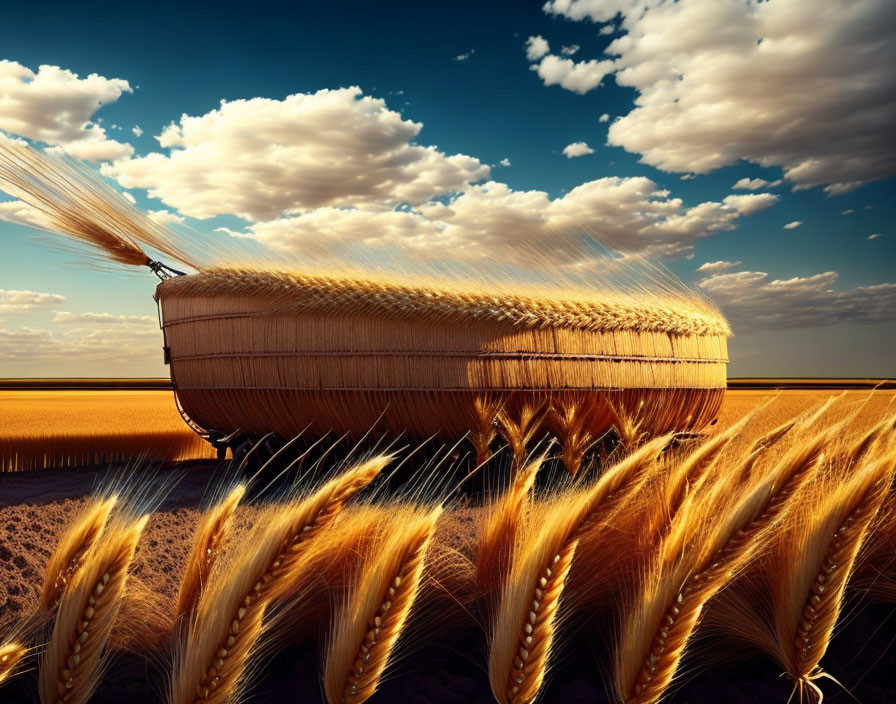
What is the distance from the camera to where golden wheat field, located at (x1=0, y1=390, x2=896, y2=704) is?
93 cm

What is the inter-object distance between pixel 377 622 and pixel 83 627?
1.40ft

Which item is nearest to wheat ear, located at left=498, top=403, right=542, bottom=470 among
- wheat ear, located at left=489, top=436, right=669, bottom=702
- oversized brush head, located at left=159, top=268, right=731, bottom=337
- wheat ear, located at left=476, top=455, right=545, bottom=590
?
oversized brush head, located at left=159, top=268, right=731, bottom=337

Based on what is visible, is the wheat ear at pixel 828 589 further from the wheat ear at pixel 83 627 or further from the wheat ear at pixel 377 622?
the wheat ear at pixel 83 627

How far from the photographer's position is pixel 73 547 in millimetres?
1220

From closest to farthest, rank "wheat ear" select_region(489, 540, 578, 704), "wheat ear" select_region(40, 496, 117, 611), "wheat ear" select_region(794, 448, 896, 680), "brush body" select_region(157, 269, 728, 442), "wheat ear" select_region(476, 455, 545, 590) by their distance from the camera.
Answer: "wheat ear" select_region(489, 540, 578, 704) < "wheat ear" select_region(794, 448, 896, 680) < "wheat ear" select_region(40, 496, 117, 611) < "wheat ear" select_region(476, 455, 545, 590) < "brush body" select_region(157, 269, 728, 442)

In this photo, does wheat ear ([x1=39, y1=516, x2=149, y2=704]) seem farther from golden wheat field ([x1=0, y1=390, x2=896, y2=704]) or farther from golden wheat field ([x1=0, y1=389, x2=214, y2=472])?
golden wheat field ([x1=0, y1=389, x2=214, y2=472])

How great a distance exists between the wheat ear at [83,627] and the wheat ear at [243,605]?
0.12 meters

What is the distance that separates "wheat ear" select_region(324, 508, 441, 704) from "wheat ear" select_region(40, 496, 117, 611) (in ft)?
1.65

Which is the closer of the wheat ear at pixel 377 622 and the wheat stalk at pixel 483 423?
the wheat ear at pixel 377 622

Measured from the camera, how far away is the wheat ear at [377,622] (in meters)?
0.91

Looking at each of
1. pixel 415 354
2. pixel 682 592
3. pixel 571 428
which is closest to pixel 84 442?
pixel 415 354

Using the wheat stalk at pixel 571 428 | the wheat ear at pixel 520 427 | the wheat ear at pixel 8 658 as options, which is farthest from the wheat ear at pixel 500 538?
the wheat stalk at pixel 571 428

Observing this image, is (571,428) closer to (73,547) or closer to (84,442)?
(73,547)

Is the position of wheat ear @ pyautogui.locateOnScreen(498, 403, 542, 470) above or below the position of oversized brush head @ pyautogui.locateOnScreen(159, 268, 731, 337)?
below
